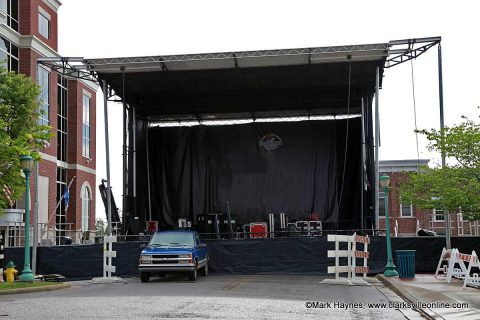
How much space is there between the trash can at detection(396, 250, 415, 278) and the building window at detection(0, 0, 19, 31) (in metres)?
25.6

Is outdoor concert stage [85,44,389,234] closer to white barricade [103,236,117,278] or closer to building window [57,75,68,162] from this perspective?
white barricade [103,236,117,278]

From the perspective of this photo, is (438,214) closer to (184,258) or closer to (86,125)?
(184,258)

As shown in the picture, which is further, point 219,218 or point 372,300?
point 219,218

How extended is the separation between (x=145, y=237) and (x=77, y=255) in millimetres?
2821

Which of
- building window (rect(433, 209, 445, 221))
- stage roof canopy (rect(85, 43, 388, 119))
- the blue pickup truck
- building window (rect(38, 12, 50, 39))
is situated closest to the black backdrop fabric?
stage roof canopy (rect(85, 43, 388, 119))

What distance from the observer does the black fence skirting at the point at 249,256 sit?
23797 millimetres

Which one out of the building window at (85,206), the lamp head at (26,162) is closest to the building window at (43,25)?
the building window at (85,206)

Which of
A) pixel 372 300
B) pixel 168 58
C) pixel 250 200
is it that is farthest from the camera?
pixel 250 200

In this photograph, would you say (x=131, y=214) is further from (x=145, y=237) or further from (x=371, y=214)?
(x=371, y=214)

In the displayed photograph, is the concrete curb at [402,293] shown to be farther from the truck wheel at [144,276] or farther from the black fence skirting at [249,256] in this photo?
the truck wheel at [144,276]

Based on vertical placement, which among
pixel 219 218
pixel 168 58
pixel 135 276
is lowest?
pixel 135 276

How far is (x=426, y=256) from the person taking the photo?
936 inches

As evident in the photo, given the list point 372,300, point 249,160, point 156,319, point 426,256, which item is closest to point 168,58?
point 249,160

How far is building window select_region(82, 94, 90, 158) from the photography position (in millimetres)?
45656
